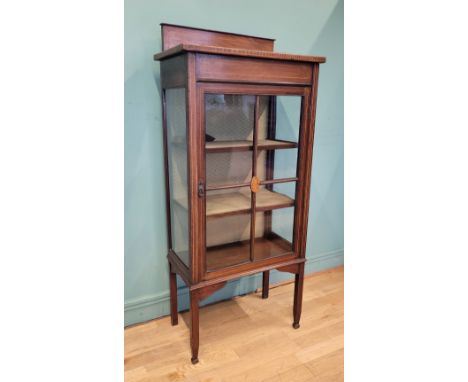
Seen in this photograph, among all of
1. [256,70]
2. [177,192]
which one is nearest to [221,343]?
[177,192]

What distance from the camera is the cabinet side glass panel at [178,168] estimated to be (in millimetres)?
1457

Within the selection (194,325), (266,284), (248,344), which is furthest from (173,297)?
(266,284)

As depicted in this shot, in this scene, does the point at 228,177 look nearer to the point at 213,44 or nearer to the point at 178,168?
the point at 178,168

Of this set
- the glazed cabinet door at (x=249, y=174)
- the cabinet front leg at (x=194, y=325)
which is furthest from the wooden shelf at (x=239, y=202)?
the cabinet front leg at (x=194, y=325)

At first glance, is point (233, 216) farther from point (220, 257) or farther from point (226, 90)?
point (226, 90)

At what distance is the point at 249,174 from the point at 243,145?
0.13 m

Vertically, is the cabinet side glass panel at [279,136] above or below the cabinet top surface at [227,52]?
below

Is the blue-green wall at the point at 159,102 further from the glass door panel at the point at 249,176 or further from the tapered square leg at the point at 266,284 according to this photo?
the glass door panel at the point at 249,176

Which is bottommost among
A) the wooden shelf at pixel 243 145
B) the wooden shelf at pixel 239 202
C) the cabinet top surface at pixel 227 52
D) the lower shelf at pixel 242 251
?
the lower shelf at pixel 242 251

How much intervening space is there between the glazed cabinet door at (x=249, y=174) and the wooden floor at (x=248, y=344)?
38 centimetres

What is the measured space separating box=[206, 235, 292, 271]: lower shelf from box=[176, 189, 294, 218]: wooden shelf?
0.55ft

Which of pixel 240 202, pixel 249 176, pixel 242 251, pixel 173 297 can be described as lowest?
pixel 173 297

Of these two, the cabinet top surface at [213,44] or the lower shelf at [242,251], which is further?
the lower shelf at [242,251]

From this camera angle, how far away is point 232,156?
1530 mm
